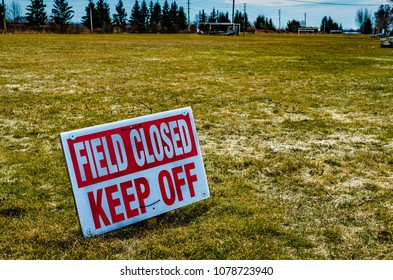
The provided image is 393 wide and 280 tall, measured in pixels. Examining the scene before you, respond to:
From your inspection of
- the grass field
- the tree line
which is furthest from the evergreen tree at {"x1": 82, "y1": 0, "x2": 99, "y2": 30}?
the grass field

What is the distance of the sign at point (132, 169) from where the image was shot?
2762 mm

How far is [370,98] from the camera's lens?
9344 millimetres

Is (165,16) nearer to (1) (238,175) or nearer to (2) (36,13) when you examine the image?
(2) (36,13)

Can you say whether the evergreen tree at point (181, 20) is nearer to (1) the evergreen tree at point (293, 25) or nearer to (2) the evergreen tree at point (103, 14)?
(2) the evergreen tree at point (103, 14)

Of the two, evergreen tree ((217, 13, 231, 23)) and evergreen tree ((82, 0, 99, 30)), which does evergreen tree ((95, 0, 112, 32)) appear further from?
evergreen tree ((217, 13, 231, 23))

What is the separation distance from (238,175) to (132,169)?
176 cm

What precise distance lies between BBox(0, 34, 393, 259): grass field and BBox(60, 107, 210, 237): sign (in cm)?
22

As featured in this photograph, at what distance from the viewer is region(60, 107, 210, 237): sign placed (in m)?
2.76

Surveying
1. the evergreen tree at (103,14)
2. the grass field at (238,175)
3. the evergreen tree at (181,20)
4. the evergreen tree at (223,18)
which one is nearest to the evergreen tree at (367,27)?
the evergreen tree at (223,18)

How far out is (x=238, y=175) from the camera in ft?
14.5
